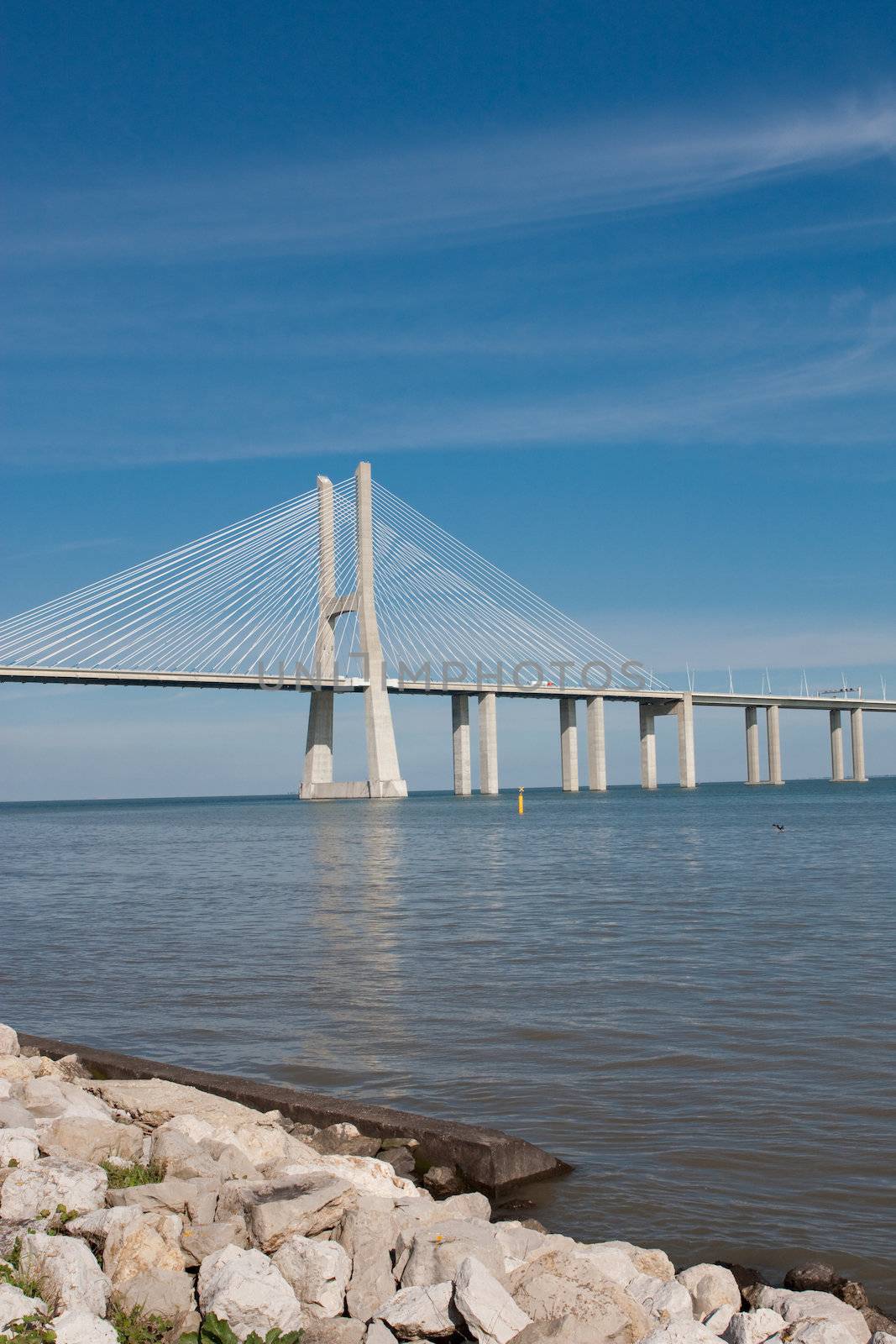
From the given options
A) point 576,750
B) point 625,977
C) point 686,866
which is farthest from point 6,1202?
point 576,750

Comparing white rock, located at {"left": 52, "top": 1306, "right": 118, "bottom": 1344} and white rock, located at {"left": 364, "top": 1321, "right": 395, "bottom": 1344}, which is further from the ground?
white rock, located at {"left": 52, "top": 1306, "right": 118, "bottom": 1344}

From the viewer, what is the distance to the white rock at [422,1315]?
3.68m

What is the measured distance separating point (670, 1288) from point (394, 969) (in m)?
7.86

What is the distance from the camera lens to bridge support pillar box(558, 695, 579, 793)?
90.2m

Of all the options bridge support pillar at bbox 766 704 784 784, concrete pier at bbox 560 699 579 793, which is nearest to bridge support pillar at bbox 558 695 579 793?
concrete pier at bbox 560 699 579 793

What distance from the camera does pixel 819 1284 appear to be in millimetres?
4398

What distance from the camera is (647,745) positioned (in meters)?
99.1

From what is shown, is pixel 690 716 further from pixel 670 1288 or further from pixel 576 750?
pixel 670 1288

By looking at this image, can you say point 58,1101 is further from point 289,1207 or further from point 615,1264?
point 615,1264

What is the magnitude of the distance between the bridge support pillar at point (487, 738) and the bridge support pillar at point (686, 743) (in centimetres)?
1737

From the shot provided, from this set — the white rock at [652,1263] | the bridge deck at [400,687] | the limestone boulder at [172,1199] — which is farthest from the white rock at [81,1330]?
the bridge deck at [400,687]

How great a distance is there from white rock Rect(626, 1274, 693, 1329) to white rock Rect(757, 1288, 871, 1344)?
0.29m

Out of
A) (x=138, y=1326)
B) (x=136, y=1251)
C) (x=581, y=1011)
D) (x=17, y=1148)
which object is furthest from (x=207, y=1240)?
(x=581, y=1011)

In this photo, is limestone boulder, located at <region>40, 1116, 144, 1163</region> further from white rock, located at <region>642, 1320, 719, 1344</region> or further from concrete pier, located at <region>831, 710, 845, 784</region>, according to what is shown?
concrete pier, located at <region>831, 710, 845, 784</region>
